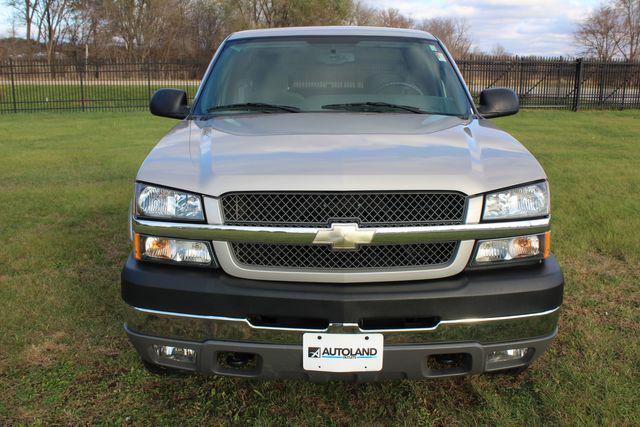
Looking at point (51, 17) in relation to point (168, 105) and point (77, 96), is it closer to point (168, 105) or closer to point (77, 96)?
point (77, 96)

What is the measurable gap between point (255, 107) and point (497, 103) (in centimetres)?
156

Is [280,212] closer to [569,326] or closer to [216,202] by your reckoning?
[216,202]

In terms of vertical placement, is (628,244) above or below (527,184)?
below

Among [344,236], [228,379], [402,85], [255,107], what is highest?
[402,85]

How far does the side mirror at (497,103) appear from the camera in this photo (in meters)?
3.86

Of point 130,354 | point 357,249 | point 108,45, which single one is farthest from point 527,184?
point 108,45

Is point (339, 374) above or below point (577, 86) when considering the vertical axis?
below

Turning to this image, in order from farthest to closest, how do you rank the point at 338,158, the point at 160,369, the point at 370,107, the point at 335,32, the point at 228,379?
the point at 335,32, the point at 370,107, the point at 228,379, the point at 160,369, the point at 338,158

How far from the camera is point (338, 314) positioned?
229 centimetres

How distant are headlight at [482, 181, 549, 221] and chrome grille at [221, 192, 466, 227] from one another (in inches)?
5.0

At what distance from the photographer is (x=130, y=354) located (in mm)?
3371

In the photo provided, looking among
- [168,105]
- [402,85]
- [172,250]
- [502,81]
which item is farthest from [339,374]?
[502,81]

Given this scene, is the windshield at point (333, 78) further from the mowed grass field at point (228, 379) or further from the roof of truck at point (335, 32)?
the mowed grass field at point (228, 379)

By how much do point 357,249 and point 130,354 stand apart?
1708mm
